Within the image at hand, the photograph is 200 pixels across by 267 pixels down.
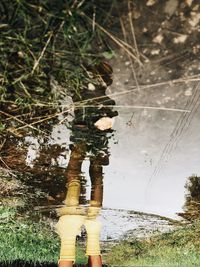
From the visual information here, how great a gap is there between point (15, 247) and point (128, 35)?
6.94m

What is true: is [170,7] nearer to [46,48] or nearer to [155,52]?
[155,52]

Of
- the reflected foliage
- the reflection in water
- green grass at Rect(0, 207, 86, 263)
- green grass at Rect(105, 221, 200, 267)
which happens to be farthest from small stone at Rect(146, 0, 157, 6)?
green grass at Rect(105, 221, 200, 267)

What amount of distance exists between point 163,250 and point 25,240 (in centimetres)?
364

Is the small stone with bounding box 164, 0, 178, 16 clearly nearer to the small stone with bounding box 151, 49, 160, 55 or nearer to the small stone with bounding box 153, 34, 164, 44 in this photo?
the small stone with bounding box 153, 34, 164, 44

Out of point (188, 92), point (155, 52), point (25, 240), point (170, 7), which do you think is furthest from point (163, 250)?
point (170, 7)

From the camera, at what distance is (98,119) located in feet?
8.98

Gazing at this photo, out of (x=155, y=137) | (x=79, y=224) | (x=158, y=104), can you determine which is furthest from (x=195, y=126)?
(x=79, y=224)

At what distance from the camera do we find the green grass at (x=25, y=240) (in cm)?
599

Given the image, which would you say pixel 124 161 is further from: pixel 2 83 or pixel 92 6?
pixel 92 6

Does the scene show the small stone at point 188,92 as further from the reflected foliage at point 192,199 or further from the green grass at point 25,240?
the green grass at point 25,240

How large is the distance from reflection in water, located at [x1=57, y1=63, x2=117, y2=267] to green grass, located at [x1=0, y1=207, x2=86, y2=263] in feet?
6.32

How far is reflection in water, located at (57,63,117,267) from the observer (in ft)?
7.63

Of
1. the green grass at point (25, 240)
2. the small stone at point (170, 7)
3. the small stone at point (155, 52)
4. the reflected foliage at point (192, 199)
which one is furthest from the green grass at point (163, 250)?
the small stone at point (170, 7)

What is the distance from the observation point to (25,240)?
727 centimetres
